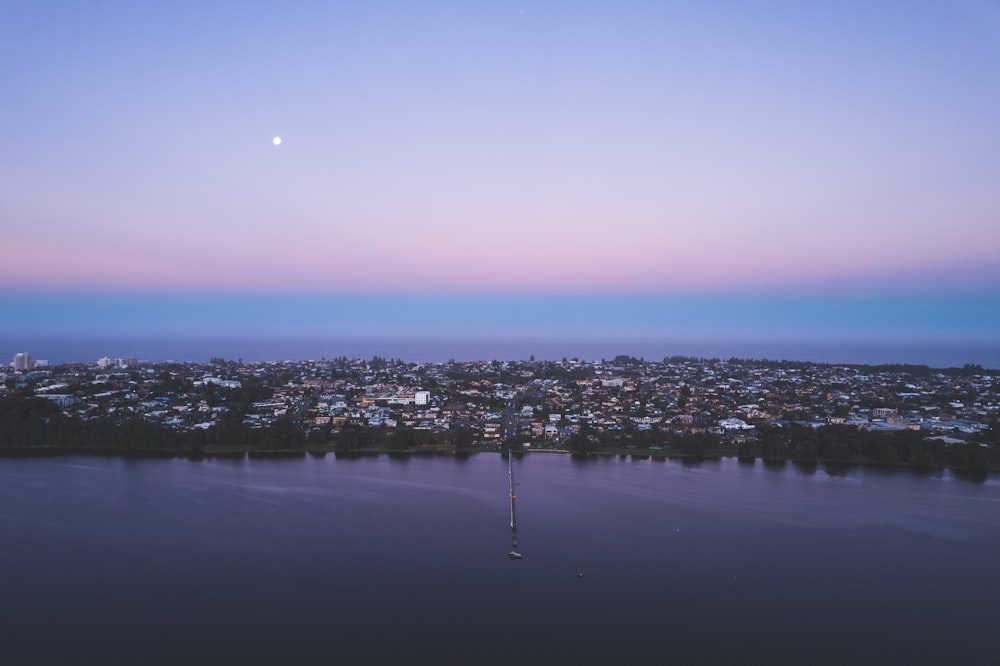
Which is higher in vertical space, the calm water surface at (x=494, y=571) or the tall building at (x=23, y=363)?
the tall building at (x=23, y=363)

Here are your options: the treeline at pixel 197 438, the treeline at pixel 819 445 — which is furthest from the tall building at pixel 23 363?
the treeline at pixel 819 445

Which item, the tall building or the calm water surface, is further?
the tall building

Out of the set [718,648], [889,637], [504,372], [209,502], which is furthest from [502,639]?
[504,372]

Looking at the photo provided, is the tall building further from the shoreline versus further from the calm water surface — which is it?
the calm water surface

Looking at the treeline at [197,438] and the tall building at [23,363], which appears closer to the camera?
the treeline at [197,438]

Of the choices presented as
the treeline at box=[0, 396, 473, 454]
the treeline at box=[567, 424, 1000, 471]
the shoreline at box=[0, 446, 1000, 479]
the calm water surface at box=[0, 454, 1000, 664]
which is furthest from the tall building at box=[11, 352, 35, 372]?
the treeline at box=[567, 424, 1000, 471]

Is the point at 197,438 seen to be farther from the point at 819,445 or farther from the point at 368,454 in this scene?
the point at 819,445

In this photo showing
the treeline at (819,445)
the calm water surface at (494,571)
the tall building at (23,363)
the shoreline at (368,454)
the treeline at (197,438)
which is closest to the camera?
the calm water surface at (494,571)

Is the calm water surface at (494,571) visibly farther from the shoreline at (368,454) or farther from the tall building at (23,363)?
the tall building at (23,363)

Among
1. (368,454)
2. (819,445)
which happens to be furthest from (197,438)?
(819,445)
